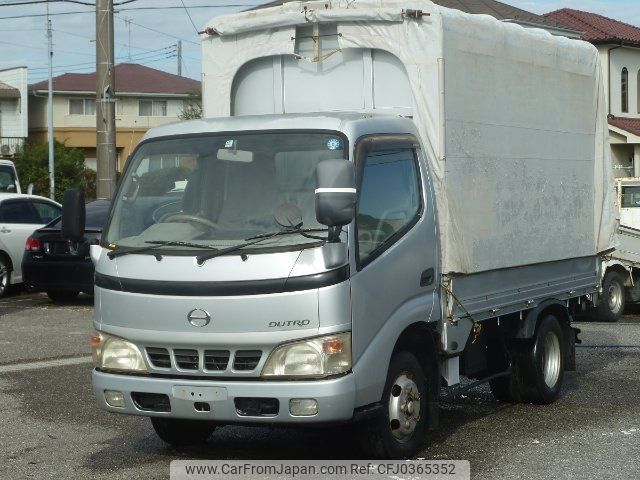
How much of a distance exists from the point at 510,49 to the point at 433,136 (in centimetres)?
157

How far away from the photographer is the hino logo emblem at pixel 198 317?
23.5 feet

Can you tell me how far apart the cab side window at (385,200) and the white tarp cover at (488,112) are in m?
0.36

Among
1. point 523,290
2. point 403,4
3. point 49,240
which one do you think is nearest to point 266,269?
point 403,4

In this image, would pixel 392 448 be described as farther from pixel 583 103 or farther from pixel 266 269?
pixel 583 103

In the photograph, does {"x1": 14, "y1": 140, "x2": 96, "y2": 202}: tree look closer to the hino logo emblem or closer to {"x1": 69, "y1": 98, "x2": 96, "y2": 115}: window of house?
{"x1": 69, "y1": 98, "x2": 96, "y2": 115}: window of house

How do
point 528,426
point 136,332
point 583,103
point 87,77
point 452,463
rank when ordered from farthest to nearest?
point 87,77
point 583,103
point 528,426
point 452,463
point 136,332

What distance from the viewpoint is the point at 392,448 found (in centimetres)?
767

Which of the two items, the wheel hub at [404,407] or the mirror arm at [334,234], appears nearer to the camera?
the mirror arm at [334,234]

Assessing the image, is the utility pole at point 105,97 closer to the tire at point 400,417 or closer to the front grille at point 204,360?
the tire at point 400,417

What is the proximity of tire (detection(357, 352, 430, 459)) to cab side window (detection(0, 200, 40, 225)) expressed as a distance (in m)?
13.8

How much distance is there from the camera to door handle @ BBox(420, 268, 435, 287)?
8.04m

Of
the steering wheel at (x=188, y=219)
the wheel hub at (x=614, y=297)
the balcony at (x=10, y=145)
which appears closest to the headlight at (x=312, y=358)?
the steering wheel at (x=188, y=219)

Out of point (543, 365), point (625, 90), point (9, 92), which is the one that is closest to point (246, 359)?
point (543, 365)

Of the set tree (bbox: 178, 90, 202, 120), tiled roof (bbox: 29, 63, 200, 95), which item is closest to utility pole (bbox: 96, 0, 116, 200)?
tree (bbox: 178, 90, 202, 120)
